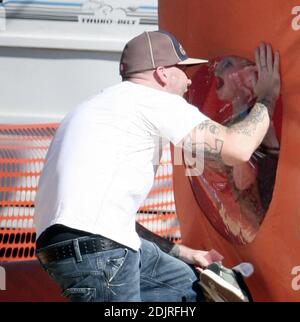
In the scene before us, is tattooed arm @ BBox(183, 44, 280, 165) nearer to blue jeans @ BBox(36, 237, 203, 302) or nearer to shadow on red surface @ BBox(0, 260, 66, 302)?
blue jeans @ BBox(36, 237, 203, 302)

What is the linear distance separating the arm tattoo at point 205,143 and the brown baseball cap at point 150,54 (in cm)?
30

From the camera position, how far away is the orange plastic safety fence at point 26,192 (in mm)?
3779

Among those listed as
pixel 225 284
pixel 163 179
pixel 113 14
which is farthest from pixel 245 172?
pixel 113 14

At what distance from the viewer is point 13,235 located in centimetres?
388

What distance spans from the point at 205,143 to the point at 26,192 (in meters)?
2.05

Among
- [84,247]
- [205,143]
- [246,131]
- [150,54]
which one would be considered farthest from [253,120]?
[84,247]

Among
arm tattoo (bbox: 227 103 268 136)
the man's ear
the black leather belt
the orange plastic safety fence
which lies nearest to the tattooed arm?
arm tattoo (bbox: 227 103 268 136)

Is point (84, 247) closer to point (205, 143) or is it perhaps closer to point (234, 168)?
point (205, 143)

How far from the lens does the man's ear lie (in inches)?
90.3

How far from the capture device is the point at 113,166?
214 centimetres

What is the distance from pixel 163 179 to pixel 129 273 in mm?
1608

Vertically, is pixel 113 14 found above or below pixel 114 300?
above

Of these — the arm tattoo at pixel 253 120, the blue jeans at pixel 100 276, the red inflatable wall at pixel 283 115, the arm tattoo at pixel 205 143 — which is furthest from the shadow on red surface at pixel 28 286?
the arm tattoo at pixel 253 120
